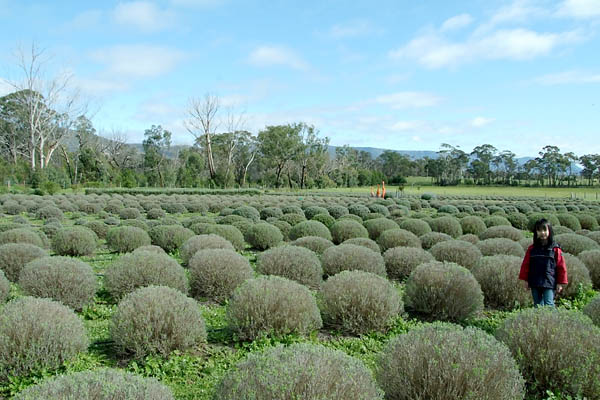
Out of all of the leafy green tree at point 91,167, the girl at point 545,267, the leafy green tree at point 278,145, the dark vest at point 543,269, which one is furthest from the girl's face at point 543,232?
the leafy green tree at point 278,145

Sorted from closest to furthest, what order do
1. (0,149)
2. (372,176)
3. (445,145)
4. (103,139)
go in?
(0,149) < (103,139) < (372,176) < (445,145)

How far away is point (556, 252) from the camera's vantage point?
19.9 ft

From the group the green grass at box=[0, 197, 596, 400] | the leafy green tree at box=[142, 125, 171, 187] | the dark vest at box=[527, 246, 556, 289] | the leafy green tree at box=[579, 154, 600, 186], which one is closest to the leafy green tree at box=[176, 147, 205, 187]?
the leafy green tree at box=[142, 125, 171, 187]

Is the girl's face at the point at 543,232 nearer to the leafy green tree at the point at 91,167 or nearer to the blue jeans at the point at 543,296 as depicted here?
the blue jeans at the point at 543,296

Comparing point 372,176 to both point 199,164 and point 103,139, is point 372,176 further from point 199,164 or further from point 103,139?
point 103,139

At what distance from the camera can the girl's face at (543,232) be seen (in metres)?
6.00

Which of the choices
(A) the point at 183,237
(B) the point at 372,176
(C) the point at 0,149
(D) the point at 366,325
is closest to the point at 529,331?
(D) the point at 366,325

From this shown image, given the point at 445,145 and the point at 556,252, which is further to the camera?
the point at 445,145

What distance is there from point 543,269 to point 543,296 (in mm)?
399

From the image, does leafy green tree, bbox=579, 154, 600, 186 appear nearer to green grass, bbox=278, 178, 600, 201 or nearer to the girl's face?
green grass, bbox=278, 178, 600, 201

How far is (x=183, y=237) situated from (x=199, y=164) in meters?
64.8

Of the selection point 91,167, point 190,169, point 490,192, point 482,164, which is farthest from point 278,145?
point 482,164

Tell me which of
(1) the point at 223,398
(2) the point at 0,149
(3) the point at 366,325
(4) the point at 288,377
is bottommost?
(3) the point at 366,325

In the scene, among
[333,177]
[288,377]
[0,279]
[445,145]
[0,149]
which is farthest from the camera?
[445,145]
